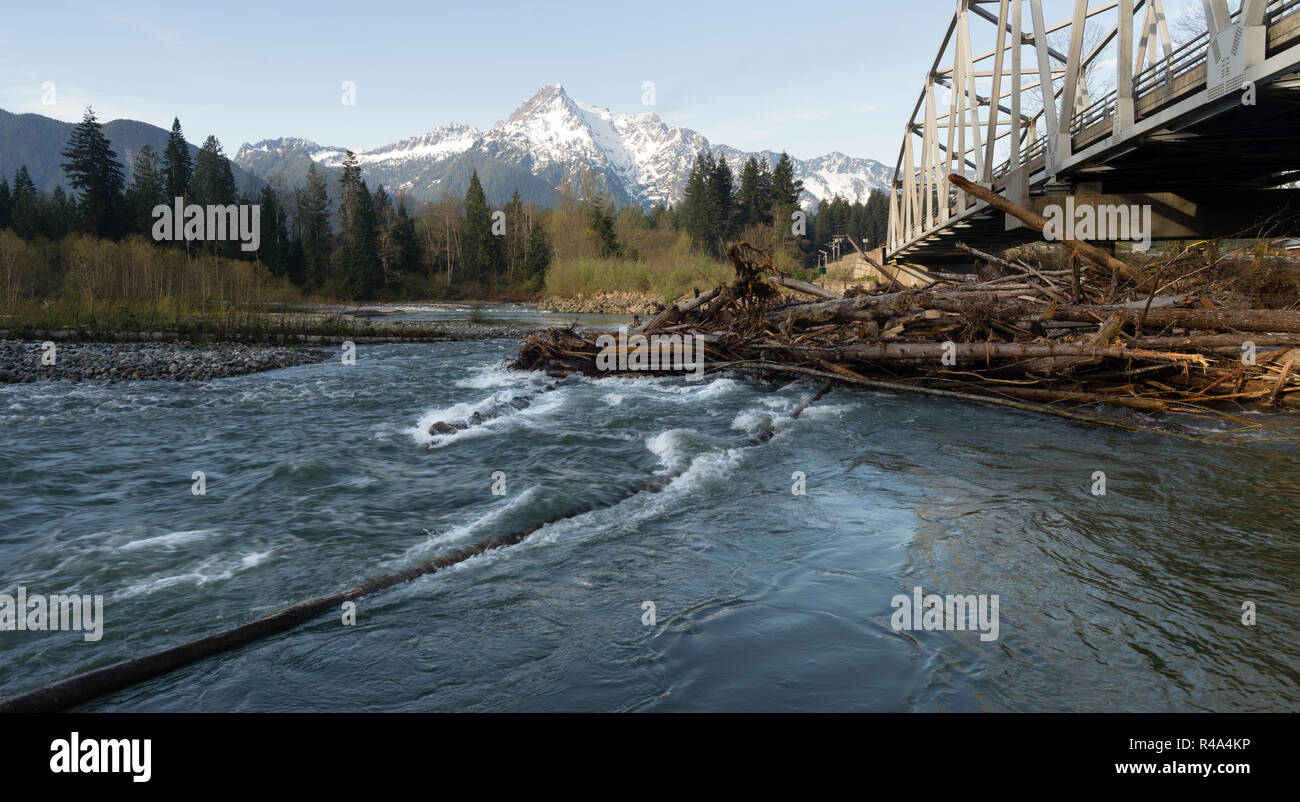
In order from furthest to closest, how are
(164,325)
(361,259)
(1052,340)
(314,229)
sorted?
1. (314,229)
2. (361,259)
3. (164,325)
4. (1052,340)

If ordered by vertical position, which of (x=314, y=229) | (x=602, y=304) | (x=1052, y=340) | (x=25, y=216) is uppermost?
(x=314, y=229)

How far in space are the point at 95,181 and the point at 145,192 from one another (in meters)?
7.64

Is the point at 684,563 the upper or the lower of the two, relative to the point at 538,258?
lower

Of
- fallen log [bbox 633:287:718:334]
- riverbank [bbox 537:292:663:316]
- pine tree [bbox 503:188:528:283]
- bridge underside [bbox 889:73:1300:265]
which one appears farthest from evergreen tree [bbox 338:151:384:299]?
fallen log [bbox 633:287:718:334]

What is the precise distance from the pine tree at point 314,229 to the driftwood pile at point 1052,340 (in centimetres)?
8779

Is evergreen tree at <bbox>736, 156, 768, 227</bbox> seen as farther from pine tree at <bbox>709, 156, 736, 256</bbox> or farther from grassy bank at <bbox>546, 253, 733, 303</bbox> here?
grassy bank at <bbox>546, 253, 733, 303</bbox>

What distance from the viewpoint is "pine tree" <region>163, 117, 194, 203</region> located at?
85.6m

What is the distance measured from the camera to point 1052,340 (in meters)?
11.1

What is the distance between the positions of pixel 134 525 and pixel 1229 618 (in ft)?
27.4

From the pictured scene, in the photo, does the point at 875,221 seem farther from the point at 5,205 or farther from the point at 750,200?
the point at 5,205

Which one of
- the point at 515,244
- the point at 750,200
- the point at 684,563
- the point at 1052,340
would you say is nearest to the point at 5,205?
the point at 515,244

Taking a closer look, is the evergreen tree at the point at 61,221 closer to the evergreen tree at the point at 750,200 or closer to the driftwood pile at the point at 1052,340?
the evergreen tree at the point at 750,200

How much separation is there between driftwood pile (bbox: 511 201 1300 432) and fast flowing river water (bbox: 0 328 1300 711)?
1.05 meters

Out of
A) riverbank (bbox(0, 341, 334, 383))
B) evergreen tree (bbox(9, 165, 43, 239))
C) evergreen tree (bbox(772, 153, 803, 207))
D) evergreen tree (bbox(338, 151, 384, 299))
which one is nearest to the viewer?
riverbank (bbox(0, 341, 334, 383))
